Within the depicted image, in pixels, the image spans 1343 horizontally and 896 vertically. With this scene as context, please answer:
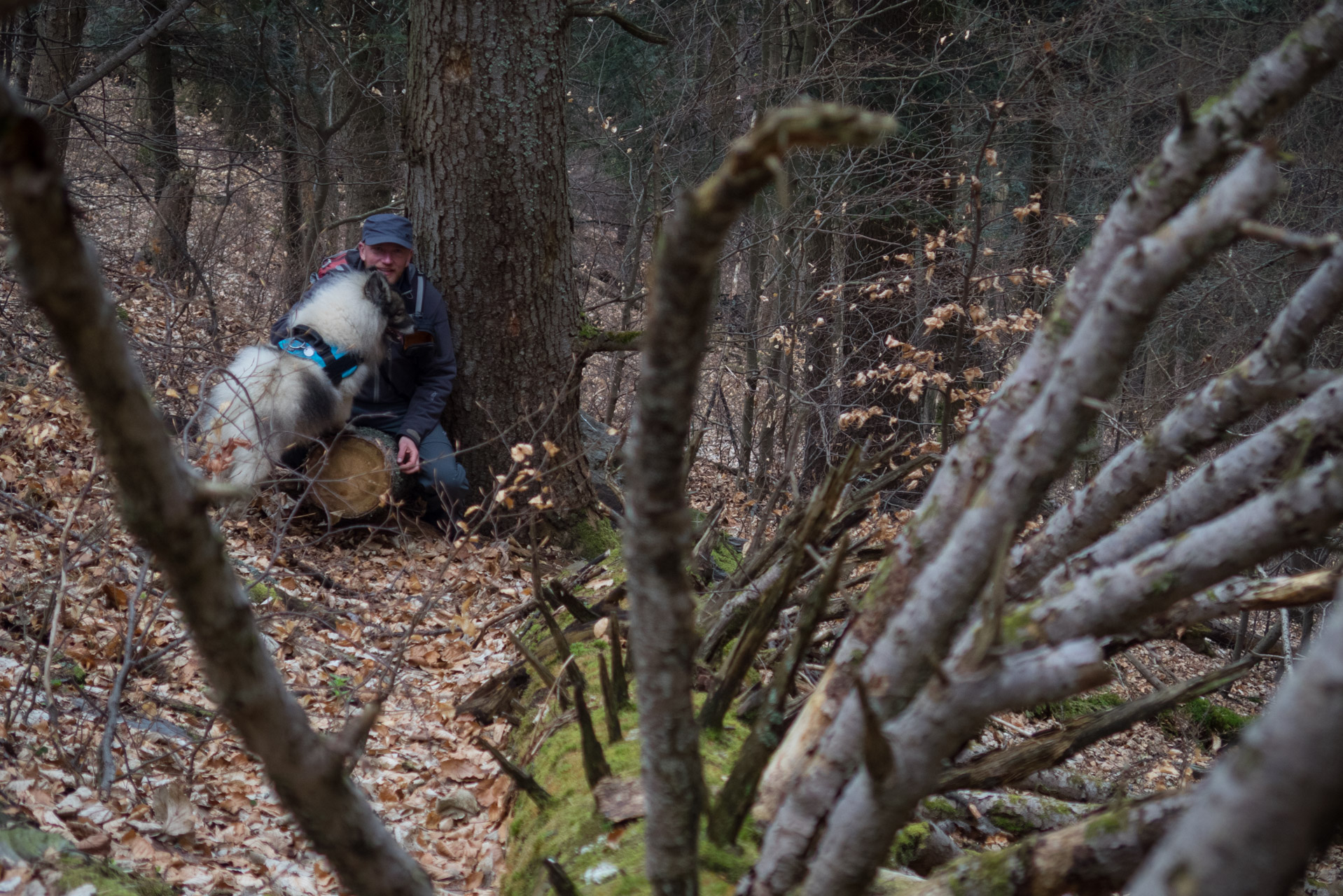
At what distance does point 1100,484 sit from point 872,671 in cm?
65

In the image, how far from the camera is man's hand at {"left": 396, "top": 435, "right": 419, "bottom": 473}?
216 inches

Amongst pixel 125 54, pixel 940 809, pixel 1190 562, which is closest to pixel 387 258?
pixel 125 54

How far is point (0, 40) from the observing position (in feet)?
23.2

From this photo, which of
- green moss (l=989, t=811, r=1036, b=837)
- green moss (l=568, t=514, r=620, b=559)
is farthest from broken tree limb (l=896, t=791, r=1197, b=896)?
green moss (l=568, t=514, r=620, b=559)

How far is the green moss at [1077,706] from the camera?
5977 mm

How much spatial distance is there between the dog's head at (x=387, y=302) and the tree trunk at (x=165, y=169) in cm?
538

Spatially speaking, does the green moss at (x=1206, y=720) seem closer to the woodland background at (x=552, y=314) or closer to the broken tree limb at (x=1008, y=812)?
the woodland background at (x=552, y=314)

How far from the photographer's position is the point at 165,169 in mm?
10570

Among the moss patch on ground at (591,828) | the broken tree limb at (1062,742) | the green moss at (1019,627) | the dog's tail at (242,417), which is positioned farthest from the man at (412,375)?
the green moss at (1019,627)

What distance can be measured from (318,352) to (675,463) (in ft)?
15.3

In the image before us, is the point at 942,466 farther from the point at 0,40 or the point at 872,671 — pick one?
the point at 0,40

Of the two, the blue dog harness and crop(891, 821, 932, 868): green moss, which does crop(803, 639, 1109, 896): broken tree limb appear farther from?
the blue dog harness

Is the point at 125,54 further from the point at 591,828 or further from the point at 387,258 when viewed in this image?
the point at 591,828

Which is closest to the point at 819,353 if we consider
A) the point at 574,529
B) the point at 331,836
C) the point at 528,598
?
the point at 574,529
